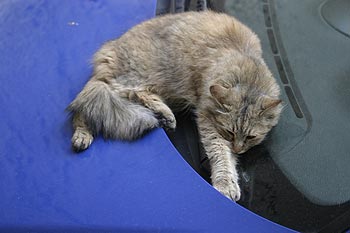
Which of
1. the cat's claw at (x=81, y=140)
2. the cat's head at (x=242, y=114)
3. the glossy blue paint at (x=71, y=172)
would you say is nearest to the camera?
the glossy blue paint at (x=71, y=172)

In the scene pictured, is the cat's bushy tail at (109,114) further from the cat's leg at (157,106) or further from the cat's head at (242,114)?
the cat's head at (242,114)

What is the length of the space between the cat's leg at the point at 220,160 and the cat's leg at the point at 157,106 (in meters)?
0.13

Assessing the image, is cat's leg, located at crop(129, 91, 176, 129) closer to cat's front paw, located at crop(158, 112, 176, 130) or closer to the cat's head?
cat's front paw, located at crop(158, 112, 176, 130)

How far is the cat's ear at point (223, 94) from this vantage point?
178cm

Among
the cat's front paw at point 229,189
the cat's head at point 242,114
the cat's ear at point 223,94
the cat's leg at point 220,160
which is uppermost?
the cat's ear at point 223,94

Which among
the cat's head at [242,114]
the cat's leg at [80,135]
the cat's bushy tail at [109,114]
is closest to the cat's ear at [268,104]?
the cat's head at [242,114]

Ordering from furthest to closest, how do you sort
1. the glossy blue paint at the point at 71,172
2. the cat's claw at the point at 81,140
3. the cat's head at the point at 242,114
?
the cat's head at the point at 242,114
the cat's claw at the point at 81,140
the glossy blue paint at the point at 71,172

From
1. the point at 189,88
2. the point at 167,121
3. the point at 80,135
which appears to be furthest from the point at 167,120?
the point at 80,135

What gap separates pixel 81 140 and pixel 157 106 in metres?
0.38

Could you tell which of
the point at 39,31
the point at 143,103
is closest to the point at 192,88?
the point at 143,103

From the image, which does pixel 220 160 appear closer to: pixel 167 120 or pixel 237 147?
pixel 237 147

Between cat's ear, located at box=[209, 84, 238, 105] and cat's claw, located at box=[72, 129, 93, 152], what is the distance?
0.53 metres

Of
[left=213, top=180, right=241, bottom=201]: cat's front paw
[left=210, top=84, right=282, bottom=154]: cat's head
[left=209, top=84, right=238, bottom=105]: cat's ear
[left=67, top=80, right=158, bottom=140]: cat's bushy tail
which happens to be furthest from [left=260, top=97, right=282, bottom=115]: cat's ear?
[left=67, top=80, right=158, bottom=140]: cat's bushy tail

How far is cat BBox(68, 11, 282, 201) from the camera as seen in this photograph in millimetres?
1787
